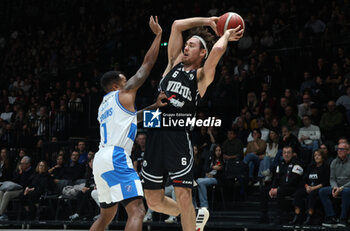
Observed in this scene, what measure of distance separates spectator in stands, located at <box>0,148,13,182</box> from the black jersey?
8722 millimetres

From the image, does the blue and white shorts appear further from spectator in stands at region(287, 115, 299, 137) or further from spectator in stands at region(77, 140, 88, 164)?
spectator in stands at region(77, 140, 88, 164)

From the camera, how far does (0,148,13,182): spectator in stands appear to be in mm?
13492

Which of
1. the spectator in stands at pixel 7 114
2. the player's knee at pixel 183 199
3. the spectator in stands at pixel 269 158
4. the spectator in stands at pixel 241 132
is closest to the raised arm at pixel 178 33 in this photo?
the player's knee at pixel 183 199

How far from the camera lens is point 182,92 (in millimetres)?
5762

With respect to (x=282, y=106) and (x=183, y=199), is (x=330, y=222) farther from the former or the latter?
(x=183, y=199)

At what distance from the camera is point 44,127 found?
15.4 metres

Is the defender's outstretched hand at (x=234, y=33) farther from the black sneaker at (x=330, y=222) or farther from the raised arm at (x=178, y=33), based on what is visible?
the black sneaker at (x=330, y=222)

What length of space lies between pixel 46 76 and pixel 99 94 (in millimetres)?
4732

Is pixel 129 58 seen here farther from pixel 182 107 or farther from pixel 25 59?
pixel 182 107

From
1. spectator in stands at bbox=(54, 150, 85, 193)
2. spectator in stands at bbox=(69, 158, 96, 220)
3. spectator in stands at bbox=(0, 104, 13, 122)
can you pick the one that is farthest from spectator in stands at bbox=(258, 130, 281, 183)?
spectator in stands at bbox=(0, 104, 13, 122)

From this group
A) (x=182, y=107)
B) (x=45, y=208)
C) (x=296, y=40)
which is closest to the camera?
(x=182, y=107)

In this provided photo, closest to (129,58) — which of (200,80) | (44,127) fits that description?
(44,127)

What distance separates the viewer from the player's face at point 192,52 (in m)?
5.93

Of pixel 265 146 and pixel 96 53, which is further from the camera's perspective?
pixel 96 53
